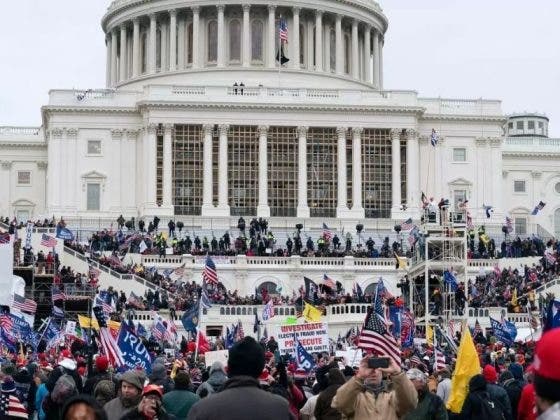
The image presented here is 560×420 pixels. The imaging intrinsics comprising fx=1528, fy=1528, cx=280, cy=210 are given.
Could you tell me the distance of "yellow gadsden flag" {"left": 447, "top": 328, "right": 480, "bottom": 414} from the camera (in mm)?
16906

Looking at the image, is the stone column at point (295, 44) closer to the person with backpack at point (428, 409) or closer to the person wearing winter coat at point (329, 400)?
the person wearing winter coat at point (329, 400)

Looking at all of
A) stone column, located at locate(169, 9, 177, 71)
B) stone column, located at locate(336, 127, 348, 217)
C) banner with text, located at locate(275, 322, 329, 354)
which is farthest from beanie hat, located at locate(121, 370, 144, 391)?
stone column, located at locate(169, 9, 177, 71)

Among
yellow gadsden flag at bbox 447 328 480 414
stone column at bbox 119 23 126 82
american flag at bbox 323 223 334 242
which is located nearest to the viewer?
yellow gadsden flag at bbox 447 328 480 414

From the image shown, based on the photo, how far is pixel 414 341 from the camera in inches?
1853

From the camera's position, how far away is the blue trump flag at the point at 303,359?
87.6ft

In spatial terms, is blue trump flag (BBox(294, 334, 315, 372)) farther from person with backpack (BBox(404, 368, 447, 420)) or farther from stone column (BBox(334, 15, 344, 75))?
stone column (BBox(334, 15, 344, 75))

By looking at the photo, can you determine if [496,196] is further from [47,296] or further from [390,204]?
[47,296]

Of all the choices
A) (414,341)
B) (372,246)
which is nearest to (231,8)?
(372,246)

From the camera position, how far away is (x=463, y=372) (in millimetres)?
16906

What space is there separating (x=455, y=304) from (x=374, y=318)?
40.6 m

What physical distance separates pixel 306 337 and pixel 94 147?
2725 inches

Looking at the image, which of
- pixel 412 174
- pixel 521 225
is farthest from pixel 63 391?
pixel 521 225

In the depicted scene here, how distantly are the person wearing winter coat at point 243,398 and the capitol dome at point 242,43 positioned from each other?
313 feet

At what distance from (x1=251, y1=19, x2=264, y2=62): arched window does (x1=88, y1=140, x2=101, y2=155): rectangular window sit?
16861 millimetres
